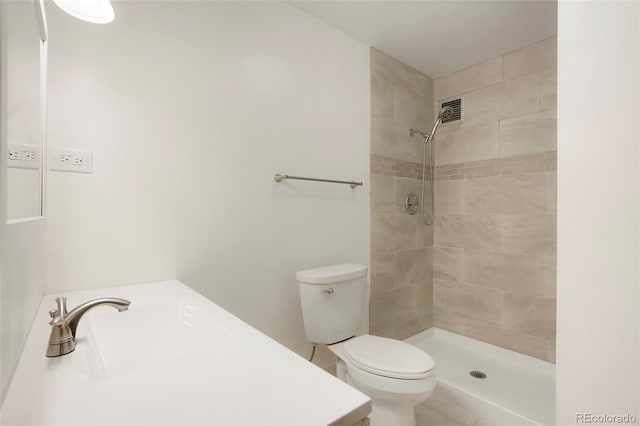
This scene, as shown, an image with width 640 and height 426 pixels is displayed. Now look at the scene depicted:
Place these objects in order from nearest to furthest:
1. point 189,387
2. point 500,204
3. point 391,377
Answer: point 189,387 < point 391,377 < point 500,204

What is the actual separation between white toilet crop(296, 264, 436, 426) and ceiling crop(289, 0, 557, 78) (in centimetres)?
150

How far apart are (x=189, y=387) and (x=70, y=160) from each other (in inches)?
41.4

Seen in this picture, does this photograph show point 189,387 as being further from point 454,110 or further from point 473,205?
point 454,110

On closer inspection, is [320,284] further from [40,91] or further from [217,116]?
[40,91]

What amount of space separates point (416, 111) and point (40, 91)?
2.30 metres

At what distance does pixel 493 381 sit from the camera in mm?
1875

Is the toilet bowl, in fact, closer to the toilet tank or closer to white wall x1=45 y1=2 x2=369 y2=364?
the toilet tank

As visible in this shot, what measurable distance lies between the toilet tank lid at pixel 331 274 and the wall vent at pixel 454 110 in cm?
161

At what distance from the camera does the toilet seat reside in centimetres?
125

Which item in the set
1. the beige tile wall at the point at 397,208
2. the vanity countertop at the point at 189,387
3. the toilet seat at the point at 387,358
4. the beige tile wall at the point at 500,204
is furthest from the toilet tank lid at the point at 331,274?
the beige tile wall at the point at 500,204

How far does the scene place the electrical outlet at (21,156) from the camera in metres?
0.48

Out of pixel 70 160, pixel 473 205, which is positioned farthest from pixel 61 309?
pixel 473 205

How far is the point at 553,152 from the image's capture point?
197 centimetres

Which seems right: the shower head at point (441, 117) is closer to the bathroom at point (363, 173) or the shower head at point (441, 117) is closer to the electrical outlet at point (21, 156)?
the bathroom at point (363, 173)
